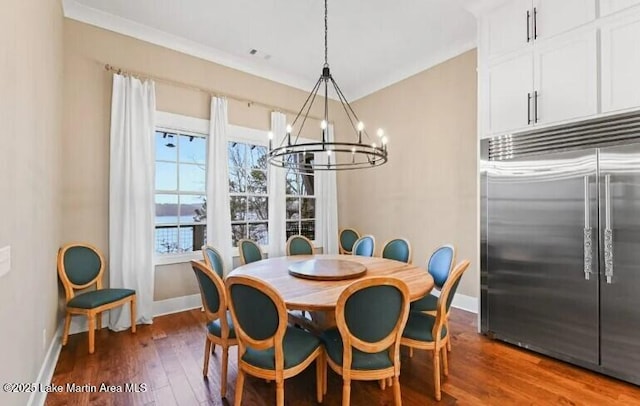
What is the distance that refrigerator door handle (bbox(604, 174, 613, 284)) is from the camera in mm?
2475

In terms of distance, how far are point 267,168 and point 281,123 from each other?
0.74 metres

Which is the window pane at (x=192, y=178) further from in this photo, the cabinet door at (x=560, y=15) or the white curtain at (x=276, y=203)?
the cabinet door at (x=560, y=15)

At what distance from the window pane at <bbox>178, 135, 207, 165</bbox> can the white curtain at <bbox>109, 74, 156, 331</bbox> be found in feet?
1.49

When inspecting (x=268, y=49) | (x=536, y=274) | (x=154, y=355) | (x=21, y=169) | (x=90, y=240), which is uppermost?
(x=268, y=49)

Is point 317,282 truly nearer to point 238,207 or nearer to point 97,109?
point 238,207

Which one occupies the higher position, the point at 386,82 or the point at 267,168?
the point at 386,82

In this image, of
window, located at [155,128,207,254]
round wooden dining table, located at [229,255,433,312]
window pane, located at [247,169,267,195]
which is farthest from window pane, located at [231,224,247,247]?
round wooden dining table, located at [229,255,433,312]

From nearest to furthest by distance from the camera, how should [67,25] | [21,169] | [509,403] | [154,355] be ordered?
1. [21,169]
2. [509,403]
3. [154,355]
4. [67,25]

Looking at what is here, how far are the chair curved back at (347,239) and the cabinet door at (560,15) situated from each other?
3.50 meters

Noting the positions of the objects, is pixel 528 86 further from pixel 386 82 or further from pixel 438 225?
pixel 386 82

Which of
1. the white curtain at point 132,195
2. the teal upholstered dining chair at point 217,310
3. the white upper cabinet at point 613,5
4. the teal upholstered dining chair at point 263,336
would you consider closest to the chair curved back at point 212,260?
the teal upholstered dining chair at point 217,310

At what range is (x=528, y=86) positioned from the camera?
2.95 metres

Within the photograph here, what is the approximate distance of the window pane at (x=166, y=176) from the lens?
392 cm

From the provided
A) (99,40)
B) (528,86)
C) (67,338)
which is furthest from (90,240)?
(528,86)
